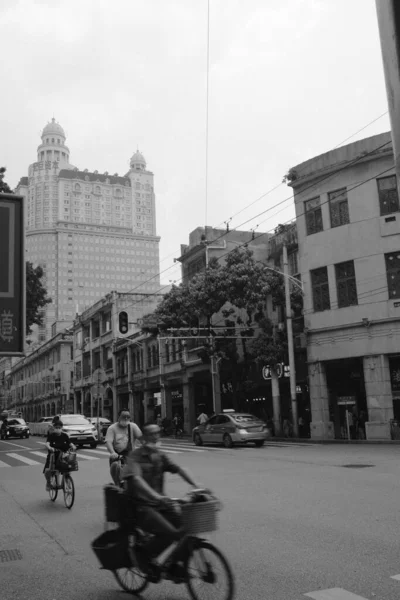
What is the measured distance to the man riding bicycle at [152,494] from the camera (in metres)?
5.12

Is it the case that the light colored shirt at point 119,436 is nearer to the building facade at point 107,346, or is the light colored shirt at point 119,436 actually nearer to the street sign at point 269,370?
the street sign at point 269,370

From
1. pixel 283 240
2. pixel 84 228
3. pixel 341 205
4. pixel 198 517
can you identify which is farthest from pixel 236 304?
pixel 84 228

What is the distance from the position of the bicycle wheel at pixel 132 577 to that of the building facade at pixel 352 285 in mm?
22289

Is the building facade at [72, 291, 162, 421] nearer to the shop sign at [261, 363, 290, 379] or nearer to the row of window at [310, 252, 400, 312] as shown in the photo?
the shop sign at [261, 363, 290, 379]

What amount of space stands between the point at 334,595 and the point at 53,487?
759cm

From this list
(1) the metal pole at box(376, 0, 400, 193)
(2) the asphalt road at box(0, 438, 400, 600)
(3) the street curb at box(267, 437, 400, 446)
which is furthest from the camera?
(3) the street curb at box(267, 437, 400, 446)

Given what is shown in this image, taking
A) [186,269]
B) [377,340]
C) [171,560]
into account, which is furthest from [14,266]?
[186,269]

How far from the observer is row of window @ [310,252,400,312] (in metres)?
27.0

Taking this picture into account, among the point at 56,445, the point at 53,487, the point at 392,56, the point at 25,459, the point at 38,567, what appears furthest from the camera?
the point at 25,459

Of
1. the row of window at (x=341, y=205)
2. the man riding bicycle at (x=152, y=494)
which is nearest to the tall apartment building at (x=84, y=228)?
the row of window at (x=341, y=205)

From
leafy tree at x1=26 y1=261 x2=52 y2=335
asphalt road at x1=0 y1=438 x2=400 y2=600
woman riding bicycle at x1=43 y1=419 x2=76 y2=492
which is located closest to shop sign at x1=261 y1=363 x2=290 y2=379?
leafy tree at x1=26 y1=261 x2=52 y2=335

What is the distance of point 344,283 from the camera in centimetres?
2880

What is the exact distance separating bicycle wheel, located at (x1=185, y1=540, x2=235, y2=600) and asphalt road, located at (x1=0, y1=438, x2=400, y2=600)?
0.64 m

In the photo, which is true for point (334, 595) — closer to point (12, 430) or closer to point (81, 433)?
point (81, 433)
